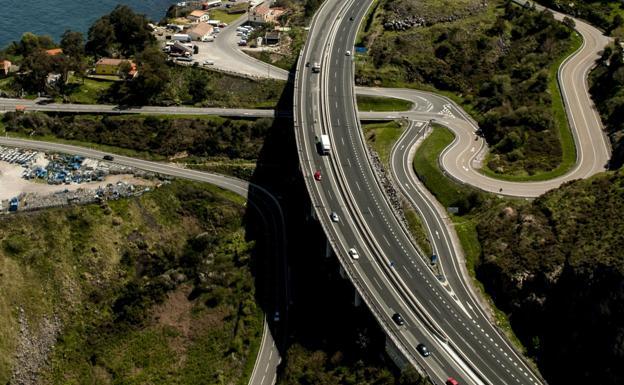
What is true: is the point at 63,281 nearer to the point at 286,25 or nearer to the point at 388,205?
the point at 388,205

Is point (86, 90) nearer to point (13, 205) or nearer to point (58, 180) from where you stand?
point (58, 180)

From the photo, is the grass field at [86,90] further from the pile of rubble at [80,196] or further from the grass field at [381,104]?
the grass field at [381,104]

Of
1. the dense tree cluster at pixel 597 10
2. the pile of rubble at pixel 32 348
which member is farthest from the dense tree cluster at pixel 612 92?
the pile of rubble at pixel 32 348

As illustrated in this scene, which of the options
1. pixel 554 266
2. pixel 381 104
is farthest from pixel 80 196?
pixel 554 266

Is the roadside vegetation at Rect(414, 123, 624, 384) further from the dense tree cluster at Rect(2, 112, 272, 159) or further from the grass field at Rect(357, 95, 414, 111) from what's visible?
the dense tree cluster at Rect(2, 112, 272, 159)

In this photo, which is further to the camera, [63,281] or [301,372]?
[63,281]

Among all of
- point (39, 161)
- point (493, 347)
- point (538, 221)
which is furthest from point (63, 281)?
point (538, 221)
